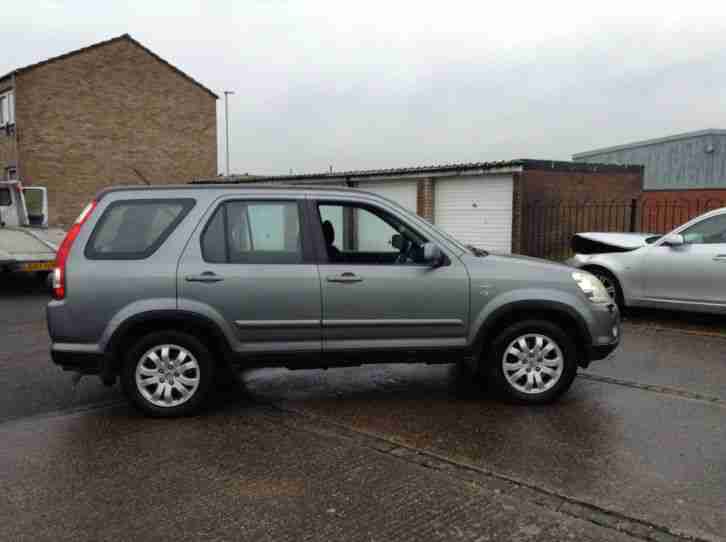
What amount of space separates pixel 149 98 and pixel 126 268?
27554 millimetres

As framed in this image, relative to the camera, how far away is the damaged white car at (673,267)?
8.47 m

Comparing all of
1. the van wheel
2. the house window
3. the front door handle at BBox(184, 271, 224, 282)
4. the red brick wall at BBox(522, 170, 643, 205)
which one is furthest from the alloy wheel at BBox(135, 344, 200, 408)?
the house window

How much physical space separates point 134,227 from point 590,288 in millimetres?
3677

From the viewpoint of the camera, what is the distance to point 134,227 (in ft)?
17.0

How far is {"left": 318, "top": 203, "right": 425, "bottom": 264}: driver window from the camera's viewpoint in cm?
538

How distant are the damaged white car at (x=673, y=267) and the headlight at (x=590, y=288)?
3.70 m

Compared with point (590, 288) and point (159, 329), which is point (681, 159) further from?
point (159, 329)

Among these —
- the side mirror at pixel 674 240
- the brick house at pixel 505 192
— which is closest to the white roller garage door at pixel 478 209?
the brick house at pixel 505 192

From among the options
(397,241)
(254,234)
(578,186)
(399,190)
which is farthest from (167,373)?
(399,190)


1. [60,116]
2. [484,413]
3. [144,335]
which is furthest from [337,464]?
[60,116]

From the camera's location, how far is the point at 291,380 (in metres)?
6.40

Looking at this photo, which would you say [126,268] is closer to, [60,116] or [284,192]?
[284,192]

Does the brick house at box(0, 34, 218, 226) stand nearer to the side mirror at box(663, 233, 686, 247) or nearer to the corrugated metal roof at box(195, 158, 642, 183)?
the corrugated metal roof at box(195, 158, 642, 183)

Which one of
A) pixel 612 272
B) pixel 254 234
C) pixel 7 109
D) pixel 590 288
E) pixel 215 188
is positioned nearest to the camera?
pixel 254 234
